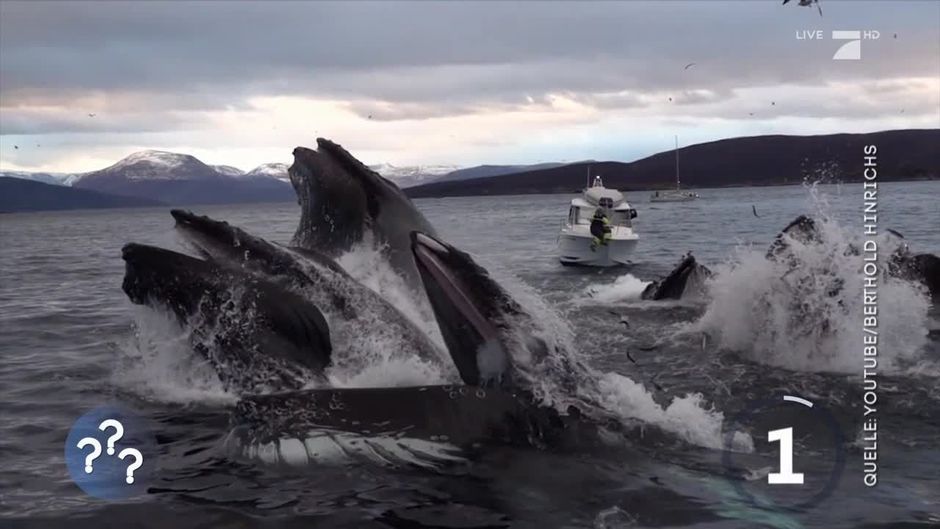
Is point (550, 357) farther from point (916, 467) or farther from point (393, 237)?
point (393, 237)

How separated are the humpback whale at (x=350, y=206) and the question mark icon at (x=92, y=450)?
14.3 ft

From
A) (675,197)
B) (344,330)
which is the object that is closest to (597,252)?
(344,330)

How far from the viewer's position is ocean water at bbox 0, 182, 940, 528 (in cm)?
648

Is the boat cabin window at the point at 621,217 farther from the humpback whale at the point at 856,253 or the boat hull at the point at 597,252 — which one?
the humpback whale at the point at 856,253

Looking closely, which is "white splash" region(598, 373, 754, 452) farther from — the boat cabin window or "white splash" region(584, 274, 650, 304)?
the boat cabin window

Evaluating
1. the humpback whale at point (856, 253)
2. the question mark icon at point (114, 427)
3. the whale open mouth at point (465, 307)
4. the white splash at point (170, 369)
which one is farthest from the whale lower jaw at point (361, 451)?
the humpback whale at point (856, 253)

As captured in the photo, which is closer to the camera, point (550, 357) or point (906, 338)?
point (550, 357)

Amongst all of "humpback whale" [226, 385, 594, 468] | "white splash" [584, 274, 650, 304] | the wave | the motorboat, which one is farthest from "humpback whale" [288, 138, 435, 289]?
the motorboat

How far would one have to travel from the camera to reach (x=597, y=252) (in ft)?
105

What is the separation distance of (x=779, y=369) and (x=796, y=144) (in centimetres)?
12914

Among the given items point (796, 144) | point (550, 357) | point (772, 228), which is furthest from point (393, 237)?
point (796, 144)

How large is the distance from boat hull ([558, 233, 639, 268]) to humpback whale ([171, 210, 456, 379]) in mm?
21614

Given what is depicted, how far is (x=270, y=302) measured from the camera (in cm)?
937

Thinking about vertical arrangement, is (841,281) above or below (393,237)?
below
